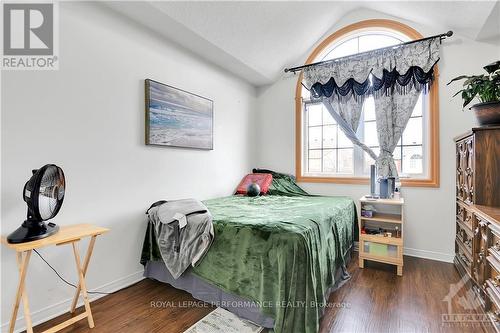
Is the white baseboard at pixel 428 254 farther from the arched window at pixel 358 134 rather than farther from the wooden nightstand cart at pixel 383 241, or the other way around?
the arched window at pixel 358 134

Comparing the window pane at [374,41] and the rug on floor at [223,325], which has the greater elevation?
the window pane at [374,41]

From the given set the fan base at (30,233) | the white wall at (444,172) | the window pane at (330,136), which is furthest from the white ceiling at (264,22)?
the fan base at (30,233)

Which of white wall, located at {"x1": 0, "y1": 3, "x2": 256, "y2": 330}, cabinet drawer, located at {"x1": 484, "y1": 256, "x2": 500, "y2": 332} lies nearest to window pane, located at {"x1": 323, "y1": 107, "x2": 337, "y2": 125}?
white wall, located at {"x1": 0, "y1": 3, "x2": 256, "y2": 330}

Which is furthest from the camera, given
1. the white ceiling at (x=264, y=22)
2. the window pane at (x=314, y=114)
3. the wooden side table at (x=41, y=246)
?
the window pane at (x=314, y=114)

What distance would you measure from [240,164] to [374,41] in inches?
100

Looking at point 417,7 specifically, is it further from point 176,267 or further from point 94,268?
point 94,268

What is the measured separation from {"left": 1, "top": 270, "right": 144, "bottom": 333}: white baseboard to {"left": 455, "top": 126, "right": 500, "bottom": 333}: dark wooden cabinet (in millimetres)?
2697

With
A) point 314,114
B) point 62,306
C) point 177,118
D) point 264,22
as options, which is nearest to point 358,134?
point 314,114

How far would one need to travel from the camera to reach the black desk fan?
1458 millimetres

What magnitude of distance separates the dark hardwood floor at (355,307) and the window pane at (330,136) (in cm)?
185

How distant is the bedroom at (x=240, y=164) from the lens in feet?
5.49

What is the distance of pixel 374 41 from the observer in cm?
338

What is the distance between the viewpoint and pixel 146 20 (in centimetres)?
234

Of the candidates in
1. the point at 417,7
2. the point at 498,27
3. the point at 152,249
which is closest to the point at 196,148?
the point at 152,249
